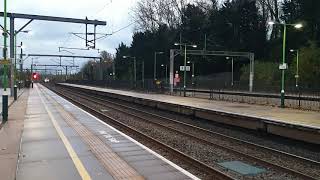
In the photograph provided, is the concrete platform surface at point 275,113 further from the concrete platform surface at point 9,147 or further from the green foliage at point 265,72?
the green foliage at point 265,72

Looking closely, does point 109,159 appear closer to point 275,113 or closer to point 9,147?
point 9,147

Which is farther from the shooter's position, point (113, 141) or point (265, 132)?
point (265, 132)

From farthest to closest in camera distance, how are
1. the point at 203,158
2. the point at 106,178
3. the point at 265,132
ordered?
1. the point at 265,132
2. the point at 203,158
3. the point at 106,178

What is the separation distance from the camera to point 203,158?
14570 mm

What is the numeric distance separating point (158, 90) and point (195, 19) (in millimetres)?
43988

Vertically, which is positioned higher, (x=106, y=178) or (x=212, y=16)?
(x=212, y=16)

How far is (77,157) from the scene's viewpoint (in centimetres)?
1336

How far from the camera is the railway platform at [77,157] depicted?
36.6 ft

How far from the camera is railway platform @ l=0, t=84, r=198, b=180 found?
11.1 metres

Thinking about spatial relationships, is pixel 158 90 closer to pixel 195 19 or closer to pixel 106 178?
pixel 195 19

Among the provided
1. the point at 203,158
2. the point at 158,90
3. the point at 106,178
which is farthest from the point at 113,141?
the point at 158,90

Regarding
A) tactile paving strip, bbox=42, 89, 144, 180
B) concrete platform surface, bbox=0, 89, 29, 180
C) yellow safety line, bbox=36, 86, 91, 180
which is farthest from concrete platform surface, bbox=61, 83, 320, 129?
concrete platform surface, bbox=0, 89, 29, 180

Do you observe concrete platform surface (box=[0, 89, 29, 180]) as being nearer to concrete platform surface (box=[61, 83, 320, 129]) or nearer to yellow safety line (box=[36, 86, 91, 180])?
yellow safety line (box=[36, 86, 91, 180])

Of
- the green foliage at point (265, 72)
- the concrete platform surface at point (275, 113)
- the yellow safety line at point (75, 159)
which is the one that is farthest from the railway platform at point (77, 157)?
the green foliage at point (265, 72)
